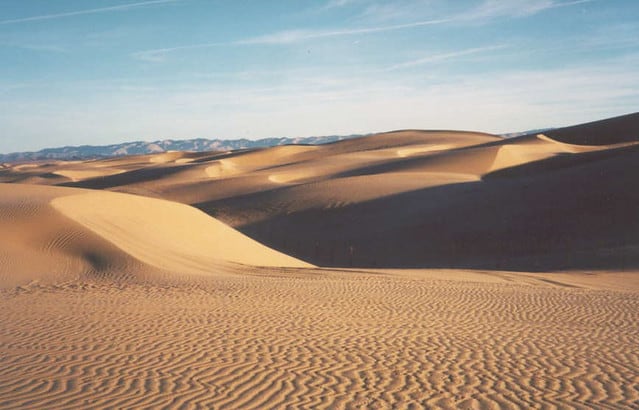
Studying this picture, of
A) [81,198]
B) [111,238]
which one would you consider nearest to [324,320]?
[111,238]

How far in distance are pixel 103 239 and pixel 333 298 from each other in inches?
323

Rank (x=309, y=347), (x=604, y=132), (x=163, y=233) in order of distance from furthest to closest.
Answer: (x=604, y=132), (x=163, y=233), (x=309, y=347)

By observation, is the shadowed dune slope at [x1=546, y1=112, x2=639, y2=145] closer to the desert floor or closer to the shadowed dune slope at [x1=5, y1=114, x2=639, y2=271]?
the shadowed dune slope at [x1=5, y1=114, x2=639, y2=271]

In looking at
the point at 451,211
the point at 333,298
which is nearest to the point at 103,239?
the point at 333,298

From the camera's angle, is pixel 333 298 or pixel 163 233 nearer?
pixel 333 298

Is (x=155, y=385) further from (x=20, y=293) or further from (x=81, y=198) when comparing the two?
(x=81, y=198)

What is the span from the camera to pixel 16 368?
7480 millimetres

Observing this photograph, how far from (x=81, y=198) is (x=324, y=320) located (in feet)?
51.9

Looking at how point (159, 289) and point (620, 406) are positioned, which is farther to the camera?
point (159, 289)

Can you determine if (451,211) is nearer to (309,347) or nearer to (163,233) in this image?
(163,233)

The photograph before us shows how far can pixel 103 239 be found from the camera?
18.3 m

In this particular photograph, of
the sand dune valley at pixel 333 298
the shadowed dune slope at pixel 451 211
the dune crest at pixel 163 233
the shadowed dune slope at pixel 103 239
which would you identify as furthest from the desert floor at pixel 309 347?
the shadowed dune slope at pixel 451 211

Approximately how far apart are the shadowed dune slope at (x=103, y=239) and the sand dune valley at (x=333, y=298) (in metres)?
0.09

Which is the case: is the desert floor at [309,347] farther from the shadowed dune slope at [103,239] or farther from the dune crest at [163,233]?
the dune crest at [163,233]
